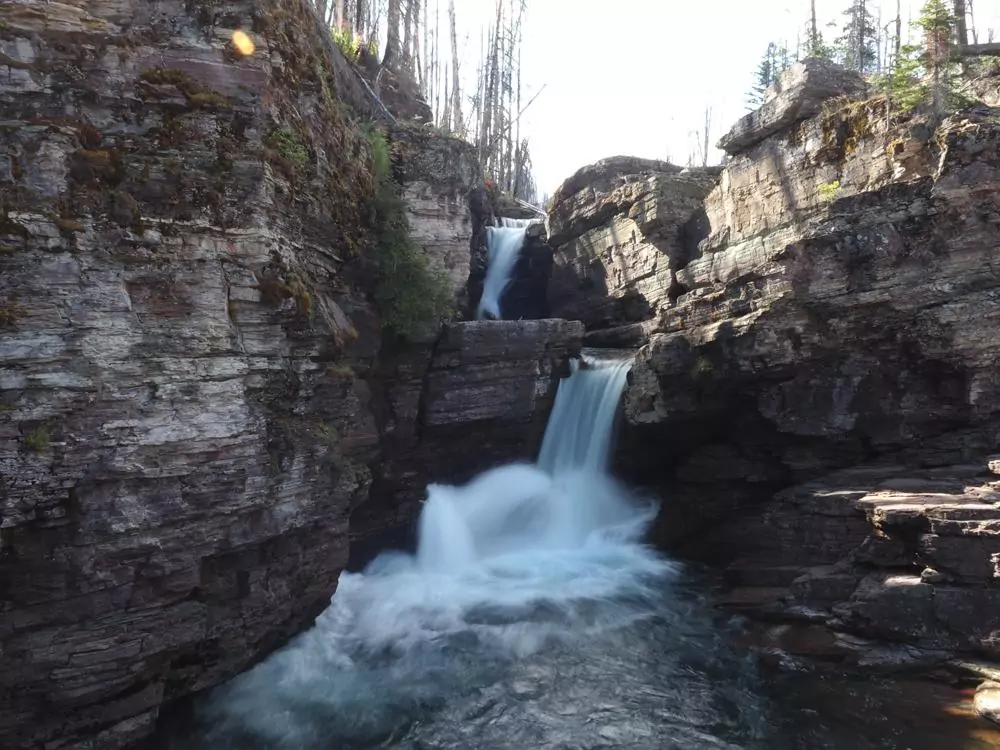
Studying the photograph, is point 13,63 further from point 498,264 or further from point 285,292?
point 498,264

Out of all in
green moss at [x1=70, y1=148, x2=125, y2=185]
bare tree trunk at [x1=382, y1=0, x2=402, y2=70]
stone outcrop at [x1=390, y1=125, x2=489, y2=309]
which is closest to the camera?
green moss at [x1=70, y1=148, x2=125, y2=185]

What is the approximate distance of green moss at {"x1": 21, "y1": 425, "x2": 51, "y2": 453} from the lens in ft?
20.2

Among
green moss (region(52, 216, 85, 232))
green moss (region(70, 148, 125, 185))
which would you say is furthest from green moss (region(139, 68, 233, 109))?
green moss (region(52, 216, 85, 232))

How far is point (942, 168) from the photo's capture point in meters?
10.1

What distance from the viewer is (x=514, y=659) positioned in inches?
366

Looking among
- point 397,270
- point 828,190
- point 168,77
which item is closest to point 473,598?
point 397,270

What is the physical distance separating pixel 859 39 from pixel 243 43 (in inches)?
1545

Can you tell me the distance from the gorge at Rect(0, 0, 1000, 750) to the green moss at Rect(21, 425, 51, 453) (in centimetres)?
4

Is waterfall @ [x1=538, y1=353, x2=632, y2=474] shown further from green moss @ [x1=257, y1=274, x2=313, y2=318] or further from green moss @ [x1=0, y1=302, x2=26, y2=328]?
green moss @ [x1=0, y1=302, x2=26, y2=328]

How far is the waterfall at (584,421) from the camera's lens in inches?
588

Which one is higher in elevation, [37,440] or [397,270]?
[397,270]

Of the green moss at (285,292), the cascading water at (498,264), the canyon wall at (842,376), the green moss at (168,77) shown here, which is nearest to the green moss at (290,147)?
the green moss at (168,77)

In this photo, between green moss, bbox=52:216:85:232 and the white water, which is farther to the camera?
the white water

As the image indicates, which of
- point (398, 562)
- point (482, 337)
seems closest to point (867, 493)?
point (482, 337)
